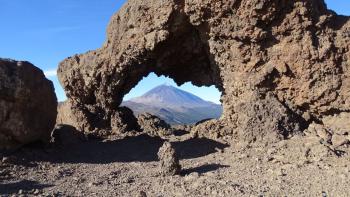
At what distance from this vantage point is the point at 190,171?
1129 cm

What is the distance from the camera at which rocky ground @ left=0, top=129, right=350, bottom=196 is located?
9.28m

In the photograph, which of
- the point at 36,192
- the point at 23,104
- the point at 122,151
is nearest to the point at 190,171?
the point at 36,192

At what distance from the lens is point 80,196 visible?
8.90 metres

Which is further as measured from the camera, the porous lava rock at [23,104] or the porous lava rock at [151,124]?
the porous lava rock at [151,124]

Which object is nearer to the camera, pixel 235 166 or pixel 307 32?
pixel 235 166

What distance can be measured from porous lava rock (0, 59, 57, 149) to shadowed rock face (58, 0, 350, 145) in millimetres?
4796

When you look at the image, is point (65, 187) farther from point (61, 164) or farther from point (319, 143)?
point (319, 143)

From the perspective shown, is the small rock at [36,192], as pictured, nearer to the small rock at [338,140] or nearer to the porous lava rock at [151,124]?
the small rock at [338,140]

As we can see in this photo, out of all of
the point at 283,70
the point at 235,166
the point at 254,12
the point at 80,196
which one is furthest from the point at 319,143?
the point at 80,196

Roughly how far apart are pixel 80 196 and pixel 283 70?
335 inches

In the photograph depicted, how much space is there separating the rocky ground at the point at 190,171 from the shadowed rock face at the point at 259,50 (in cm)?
122

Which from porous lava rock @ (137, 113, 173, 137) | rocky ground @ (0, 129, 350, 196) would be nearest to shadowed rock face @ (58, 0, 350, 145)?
rocky ground @ (0, 129, 350, 196)

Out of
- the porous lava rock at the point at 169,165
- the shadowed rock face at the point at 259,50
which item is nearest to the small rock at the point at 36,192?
the porous lava rock at the point at 169,165

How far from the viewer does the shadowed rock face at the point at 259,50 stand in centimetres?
1428
